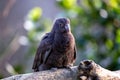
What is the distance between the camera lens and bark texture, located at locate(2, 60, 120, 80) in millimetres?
2354

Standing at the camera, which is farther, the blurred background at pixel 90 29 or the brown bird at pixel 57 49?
the blurred background at pixel 90 29

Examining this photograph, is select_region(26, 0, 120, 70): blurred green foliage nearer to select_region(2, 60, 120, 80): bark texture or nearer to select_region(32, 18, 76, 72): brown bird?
select_region(32, 18, 76, 72): brown bird

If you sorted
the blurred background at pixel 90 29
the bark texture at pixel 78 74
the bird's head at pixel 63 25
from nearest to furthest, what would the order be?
1. the bark texture at pixel 78 74
2. the bird's head at pixel 63 25
3. the blurred background at pixel 90 29

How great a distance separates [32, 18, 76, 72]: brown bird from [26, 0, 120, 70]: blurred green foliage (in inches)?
54.9

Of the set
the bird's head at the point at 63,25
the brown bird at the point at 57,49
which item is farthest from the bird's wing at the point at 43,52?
the bird's head at the point at 63,25

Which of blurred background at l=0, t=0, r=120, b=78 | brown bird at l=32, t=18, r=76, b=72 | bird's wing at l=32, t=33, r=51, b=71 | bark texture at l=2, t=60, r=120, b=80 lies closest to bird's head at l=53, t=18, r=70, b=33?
brown bird at l=32, t=18, r=76, b=72

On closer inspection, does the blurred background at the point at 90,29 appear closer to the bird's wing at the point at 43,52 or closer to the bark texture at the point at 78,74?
the bird's wing at the point at 43,52

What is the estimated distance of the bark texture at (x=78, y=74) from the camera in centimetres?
235

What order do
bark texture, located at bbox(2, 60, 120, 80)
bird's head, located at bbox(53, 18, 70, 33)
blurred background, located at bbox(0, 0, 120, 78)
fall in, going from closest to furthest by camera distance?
bark texture, located at bbox(2, 60, 120, 80) → bird's head, located at bbox(53, 18, 70, 33) → blurred background, located at bbox(0, 0, 120, 78)

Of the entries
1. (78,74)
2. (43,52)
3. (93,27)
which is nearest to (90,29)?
(93,27)

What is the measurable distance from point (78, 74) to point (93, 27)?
1.97 metres

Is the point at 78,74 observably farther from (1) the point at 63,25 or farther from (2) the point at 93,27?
(2) the point at 93,27

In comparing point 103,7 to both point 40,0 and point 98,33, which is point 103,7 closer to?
point 98,33

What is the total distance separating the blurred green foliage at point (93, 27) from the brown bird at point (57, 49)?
1.39m
